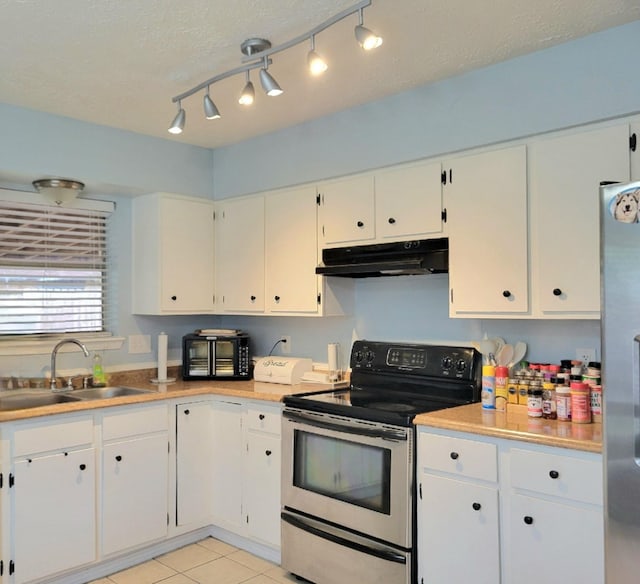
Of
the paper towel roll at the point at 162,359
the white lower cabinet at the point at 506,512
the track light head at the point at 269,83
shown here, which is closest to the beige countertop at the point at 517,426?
the white lower cabinet at the point at 506,512

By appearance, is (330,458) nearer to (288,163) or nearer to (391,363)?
(391,363)

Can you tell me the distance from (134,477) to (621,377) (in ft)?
8.21

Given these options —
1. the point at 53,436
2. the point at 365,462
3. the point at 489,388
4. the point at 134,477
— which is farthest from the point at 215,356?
the point at 489,388

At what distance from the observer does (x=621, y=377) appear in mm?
1710

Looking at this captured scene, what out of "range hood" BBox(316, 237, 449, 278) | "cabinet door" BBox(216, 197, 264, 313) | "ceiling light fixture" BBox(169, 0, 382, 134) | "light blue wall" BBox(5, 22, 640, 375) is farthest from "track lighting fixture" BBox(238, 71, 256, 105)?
"cabinet door" BBox(216, 197, 264, 313)

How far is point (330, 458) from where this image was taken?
283 centimetres

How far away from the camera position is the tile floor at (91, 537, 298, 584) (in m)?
3.01

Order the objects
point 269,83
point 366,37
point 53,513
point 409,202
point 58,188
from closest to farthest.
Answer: point 366,37 < point 269,83 < point 53,513 < point 409,202 < point 58,188

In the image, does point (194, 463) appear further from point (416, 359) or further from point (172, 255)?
point (416, 359)

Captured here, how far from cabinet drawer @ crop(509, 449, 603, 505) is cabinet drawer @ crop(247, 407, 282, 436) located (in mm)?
1323

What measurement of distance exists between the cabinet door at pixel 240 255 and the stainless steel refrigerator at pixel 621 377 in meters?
2.34

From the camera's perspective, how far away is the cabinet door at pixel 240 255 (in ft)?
12.4

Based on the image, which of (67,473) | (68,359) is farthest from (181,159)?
(67,473)

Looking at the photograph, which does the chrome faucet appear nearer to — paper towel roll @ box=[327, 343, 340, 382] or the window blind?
the window blind
